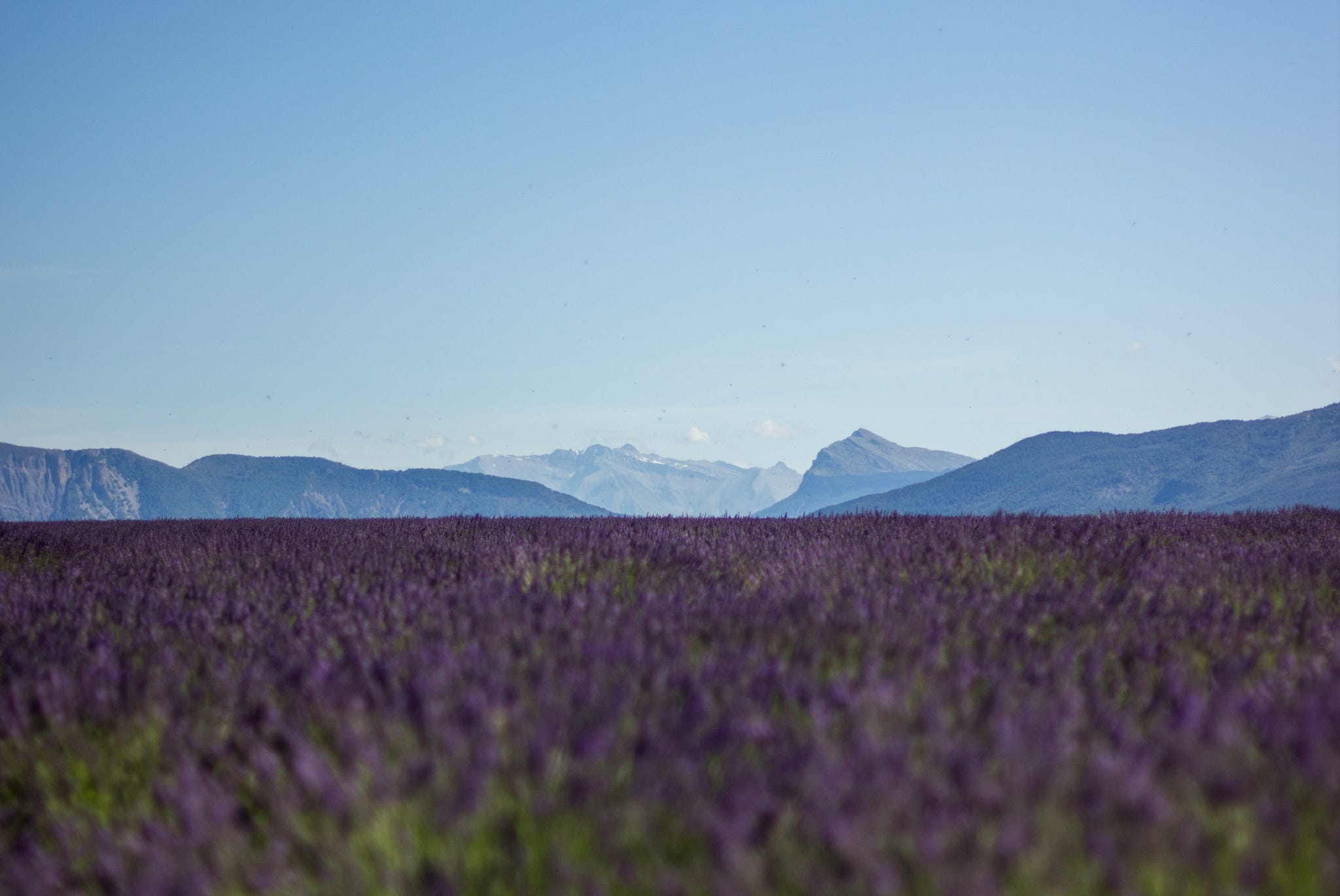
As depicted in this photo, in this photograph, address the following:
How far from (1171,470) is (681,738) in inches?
5711

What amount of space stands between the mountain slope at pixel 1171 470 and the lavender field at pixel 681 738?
4562 inches

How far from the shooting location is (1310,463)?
4838 inches

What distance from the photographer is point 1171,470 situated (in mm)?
132875

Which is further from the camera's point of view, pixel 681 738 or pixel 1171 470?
pixel 1171 470

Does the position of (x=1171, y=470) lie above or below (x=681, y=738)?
above

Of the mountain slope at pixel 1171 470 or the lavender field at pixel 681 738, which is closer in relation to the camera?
the lavender field at pixel 681 738

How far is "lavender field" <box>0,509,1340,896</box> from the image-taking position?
1.41m

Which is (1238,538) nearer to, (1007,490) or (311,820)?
(311,820)

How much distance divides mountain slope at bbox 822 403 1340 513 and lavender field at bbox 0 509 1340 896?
116m

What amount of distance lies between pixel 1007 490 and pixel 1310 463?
3655cm

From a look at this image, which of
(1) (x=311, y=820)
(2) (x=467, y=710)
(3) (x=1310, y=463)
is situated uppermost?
(3) (x=1310, y=463)

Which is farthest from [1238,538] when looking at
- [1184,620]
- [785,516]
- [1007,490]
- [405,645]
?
[1007,490]

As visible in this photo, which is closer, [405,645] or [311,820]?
[311,820]

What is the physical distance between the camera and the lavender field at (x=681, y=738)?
1.41m
